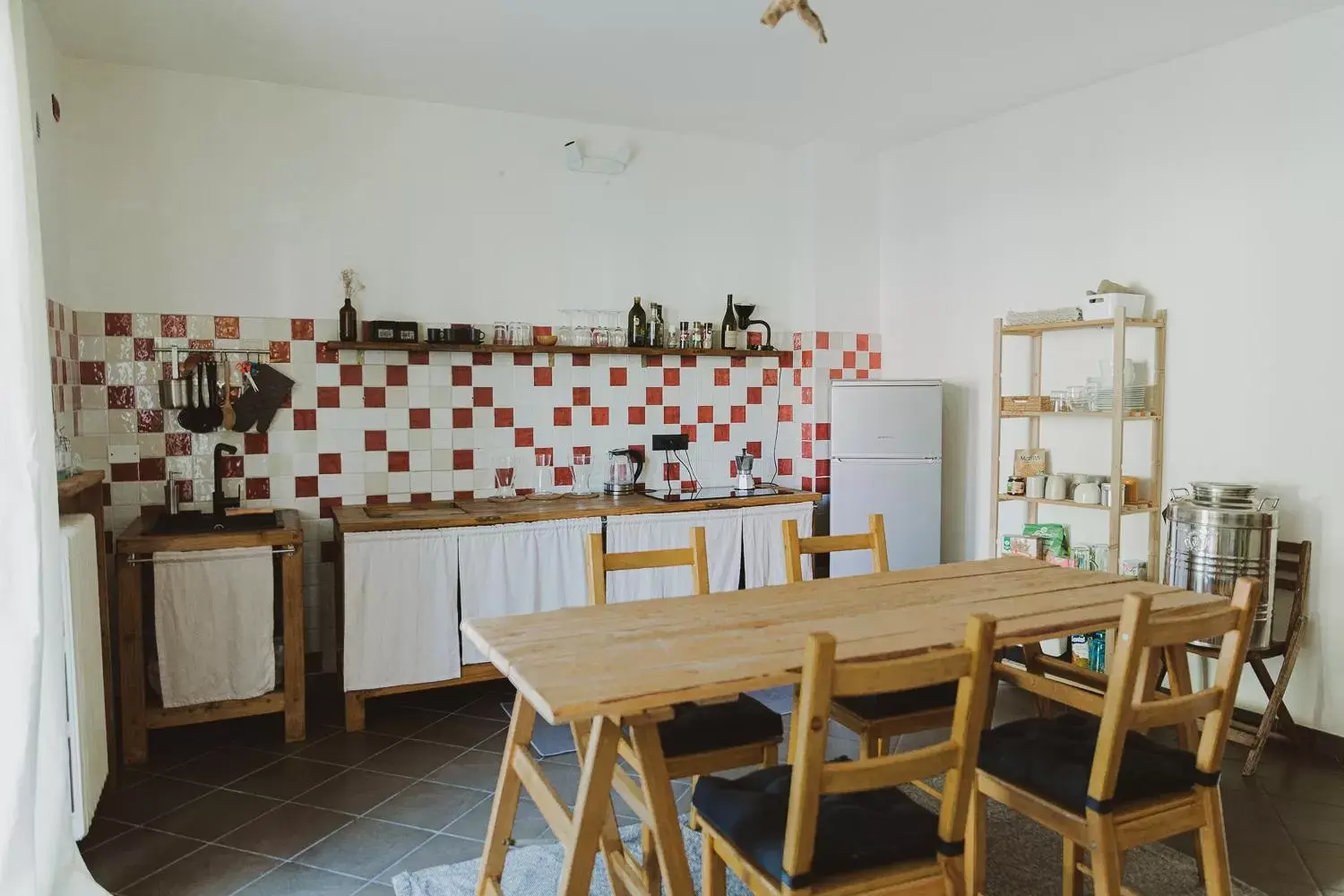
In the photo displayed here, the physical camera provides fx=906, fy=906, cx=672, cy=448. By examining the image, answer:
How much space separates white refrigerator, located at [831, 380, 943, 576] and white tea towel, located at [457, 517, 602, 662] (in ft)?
4.76

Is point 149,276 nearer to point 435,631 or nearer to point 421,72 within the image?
point 421,72

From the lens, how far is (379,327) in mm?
4164

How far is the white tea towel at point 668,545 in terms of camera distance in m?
4.21

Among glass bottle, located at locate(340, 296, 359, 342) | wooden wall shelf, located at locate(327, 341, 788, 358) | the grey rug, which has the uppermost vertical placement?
glass bottle, located at locate(340, 296, 359, 342)

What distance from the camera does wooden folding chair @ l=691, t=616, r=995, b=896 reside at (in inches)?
62.7

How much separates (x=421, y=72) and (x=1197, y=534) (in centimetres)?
371

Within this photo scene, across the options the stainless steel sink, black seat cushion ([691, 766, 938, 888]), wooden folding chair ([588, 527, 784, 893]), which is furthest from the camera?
the stainless steel sink

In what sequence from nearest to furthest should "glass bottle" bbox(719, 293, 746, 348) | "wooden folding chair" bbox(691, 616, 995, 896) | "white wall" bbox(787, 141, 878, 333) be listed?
"wooden folding chair" bbox(691, 616, 995, 896)
"glass bottle" bbox(719, 293, 746, 348)
"white wall" bbox(787, 141, 878, 333)

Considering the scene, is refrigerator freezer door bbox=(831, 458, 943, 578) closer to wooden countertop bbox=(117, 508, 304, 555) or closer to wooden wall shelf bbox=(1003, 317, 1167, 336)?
wooden wall shelf bbox=(1003, 317, 1167, 336)

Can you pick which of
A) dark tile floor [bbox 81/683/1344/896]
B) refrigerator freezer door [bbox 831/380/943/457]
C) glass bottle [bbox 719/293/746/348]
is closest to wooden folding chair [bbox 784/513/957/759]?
dark tile floor [bbox 81/683/1344/896]

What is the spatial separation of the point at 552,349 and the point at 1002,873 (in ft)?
9.91

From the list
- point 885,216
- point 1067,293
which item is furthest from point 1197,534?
point 885,216

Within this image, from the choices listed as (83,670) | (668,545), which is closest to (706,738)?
(83,670)

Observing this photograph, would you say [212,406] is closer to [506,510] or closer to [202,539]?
[202,539]
